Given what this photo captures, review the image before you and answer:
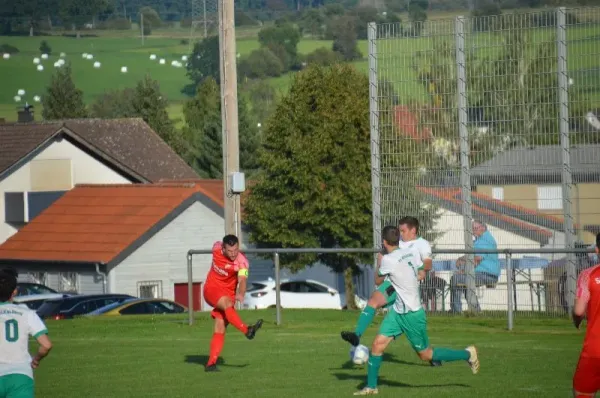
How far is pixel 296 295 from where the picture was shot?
176 ft

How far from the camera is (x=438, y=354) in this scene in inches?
541

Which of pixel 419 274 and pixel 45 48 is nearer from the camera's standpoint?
pixel 419 274

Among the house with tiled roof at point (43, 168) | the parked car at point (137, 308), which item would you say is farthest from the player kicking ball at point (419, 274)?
the house with tiled roof at point (43, 168)

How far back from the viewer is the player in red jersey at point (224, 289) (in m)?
16.0

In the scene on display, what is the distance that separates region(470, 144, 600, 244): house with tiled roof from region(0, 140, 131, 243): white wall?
4335cm

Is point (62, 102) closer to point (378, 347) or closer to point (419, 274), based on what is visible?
point (419, 274)

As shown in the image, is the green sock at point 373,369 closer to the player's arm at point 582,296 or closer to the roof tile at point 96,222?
the player's arm at point 582,296

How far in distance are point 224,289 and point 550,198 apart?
888cm

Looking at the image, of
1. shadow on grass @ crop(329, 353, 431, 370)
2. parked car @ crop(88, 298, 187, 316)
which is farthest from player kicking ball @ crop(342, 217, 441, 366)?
parked car @ crop(88, 298, 187, 316)

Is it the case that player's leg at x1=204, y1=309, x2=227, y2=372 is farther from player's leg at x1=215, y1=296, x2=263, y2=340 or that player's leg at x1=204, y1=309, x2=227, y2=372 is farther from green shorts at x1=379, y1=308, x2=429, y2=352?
green shorts at x1=379, y1=308, x2=429, y2=352

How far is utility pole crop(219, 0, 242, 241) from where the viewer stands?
86.8 ft

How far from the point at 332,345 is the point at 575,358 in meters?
3.98

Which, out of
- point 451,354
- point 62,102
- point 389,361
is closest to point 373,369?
point 451,354

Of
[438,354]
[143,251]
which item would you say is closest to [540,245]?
[438,354]
